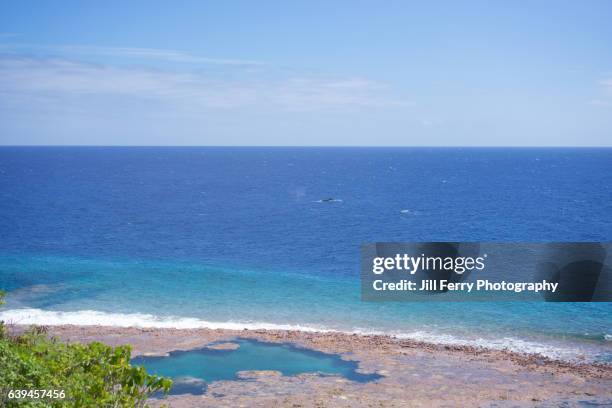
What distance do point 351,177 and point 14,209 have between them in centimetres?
11267

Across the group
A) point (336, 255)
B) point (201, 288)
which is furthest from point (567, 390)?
point (336, 255)

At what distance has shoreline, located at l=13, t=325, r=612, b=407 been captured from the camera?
Answer: 29406 millimetres

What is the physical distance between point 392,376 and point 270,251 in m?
40.1

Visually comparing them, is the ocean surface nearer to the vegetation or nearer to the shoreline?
the shoreline

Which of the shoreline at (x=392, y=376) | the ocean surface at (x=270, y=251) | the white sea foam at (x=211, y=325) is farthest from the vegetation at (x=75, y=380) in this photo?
the ocean surface at (x=270, y=251)

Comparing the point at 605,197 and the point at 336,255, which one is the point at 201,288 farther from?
the point at 605,197

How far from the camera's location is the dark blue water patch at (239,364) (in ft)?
106

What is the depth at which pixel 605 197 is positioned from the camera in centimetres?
12412

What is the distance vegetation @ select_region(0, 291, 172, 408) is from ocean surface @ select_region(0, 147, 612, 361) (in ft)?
95.2

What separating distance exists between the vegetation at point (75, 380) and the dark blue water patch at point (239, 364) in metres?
16.1

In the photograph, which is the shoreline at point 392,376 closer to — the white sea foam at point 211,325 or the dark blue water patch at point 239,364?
the dark blue water patch at point 239,364

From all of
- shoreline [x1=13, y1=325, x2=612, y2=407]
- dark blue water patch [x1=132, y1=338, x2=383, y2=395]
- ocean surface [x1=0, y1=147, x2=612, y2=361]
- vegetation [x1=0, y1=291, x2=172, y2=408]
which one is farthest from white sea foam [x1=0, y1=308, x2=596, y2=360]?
vegetation [x1=0, y1=291, x2=172, y2=408]

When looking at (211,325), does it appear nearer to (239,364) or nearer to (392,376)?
(239,364)

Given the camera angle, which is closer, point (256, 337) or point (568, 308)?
point (256, 337)
